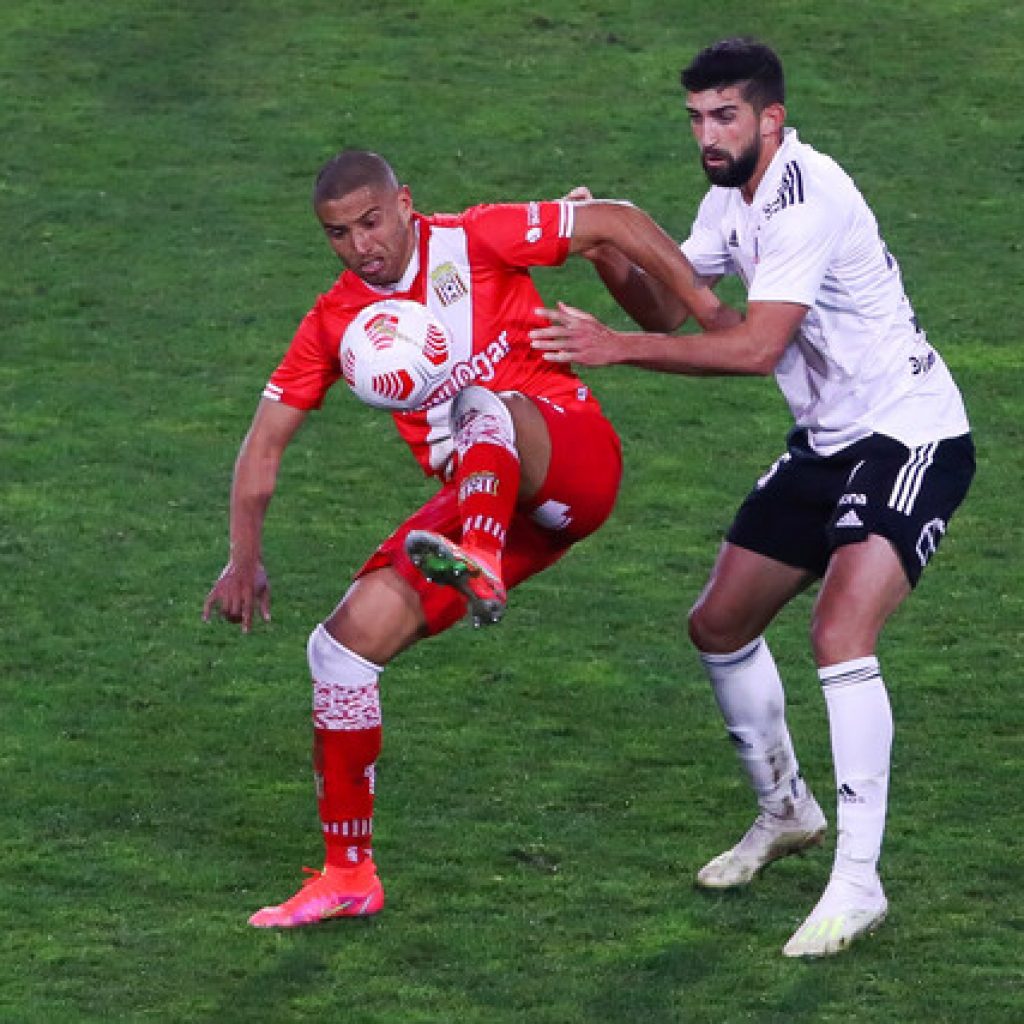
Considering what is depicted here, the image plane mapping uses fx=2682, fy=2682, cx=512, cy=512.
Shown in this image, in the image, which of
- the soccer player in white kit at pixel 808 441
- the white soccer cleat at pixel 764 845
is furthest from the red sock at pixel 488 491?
the white soccer cleat at pixel 764 845

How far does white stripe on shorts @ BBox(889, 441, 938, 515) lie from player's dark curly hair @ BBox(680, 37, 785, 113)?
3.71 feet

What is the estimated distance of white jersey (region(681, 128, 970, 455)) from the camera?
7855mm

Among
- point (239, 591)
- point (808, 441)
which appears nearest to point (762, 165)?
point (808, 441)

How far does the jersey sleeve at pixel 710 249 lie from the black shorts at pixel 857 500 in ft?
1.97

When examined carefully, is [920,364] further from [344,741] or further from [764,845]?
[344,741]

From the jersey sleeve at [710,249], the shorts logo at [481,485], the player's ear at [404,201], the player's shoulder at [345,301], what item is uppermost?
the player's ear at [404,201]

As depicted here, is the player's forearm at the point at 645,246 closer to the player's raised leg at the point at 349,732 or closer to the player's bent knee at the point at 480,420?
the player's bent knee at the point at 480,420

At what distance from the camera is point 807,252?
308 inches

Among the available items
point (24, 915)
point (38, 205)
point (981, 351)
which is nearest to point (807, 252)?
point (24, 915)

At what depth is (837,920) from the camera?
7711 millimetres

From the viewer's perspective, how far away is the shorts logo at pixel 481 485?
7.89 metres

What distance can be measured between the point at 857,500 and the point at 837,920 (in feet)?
4.03

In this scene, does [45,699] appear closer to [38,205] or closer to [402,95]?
[38,205]

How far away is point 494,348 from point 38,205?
9.65 metres
